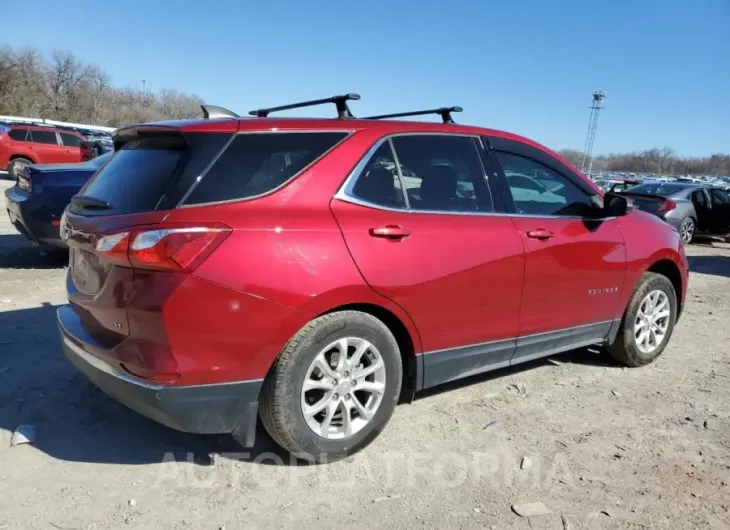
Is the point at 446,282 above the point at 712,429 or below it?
above

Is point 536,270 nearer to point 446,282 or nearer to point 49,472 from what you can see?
point 446,282

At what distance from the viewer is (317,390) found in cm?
306

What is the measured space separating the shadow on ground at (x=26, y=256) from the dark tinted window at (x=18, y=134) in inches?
474

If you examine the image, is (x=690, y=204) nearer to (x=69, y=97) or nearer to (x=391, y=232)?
(x=391, y=232)

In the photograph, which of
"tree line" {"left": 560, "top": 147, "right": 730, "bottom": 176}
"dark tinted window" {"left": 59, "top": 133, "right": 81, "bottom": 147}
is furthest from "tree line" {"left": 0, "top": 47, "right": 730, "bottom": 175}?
"dark tinted window" {"left": 59, "top": 133, "right": 81, "bottom": 147}

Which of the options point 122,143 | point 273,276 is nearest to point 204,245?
point 273,276

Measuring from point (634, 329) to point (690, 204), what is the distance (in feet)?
36.0

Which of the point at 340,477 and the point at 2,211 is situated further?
the point at 2,211

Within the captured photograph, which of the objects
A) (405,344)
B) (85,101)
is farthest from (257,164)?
(85,101)

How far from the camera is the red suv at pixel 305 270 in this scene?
2627 millimetres

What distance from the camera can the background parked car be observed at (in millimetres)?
6648

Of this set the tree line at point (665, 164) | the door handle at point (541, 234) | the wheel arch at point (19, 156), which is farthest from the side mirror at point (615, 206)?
the tree line at point (665, 164)

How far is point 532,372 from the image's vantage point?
4602mm

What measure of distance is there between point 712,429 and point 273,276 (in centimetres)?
292
